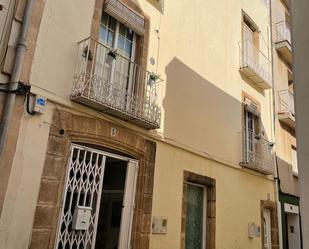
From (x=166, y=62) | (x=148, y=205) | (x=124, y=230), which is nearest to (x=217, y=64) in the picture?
(x=166, y=62)

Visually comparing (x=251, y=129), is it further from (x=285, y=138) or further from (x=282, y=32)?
(x=282, y=32)

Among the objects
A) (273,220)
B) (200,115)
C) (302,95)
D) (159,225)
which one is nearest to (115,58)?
(200,115)

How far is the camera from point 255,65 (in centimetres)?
1022

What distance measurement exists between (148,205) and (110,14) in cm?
353

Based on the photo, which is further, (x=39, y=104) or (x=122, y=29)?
(x=122, y=29)

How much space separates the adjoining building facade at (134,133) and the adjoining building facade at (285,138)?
0.93 meters

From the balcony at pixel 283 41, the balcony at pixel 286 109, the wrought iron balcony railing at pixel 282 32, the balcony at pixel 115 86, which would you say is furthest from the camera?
the wrought iron balcony railing at pixel 282 32

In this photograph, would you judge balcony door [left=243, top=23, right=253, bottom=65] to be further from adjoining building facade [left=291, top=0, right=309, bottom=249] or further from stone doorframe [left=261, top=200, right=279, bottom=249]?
adjoining building facade [left=291, top=0, right=309, bottom=249]

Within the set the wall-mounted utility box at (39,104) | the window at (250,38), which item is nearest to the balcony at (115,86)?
the wall-mounted utility box at (39,104)

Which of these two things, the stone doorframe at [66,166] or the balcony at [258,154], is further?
the balcony at [258,154]

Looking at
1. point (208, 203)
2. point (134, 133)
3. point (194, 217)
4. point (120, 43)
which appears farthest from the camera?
point (208, 203)

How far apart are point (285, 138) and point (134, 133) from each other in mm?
7437

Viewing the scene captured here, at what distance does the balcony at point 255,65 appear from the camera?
9.82 m

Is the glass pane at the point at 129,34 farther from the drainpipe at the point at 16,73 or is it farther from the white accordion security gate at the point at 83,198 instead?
the white accordion security gate at the point at 83,198
